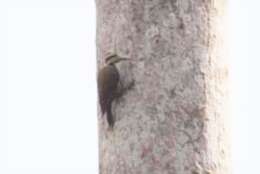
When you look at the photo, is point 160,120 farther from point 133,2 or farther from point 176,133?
Answer: point 133,2

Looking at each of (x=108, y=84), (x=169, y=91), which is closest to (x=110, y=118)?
(x=108, y=84)

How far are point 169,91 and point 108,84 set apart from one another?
250 millimetres

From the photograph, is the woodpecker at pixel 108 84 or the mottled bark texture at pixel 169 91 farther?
the woodpecker at pixel 108 84

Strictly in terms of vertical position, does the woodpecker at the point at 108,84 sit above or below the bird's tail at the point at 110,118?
above

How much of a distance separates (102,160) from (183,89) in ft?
Result: 1.47

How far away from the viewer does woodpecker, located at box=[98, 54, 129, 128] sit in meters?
4.94

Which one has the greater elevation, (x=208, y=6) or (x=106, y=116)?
(x=208, y=6)

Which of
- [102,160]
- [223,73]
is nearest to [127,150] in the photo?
[102,160]

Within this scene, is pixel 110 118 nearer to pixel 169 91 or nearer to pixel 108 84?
pixel 108 84

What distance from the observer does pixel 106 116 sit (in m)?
5.01

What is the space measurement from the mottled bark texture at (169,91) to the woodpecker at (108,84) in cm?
3

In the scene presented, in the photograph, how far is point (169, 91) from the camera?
15.9 ft

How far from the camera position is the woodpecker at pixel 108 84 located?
4938 mm

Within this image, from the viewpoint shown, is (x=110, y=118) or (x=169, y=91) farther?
(x=110, y=118)
